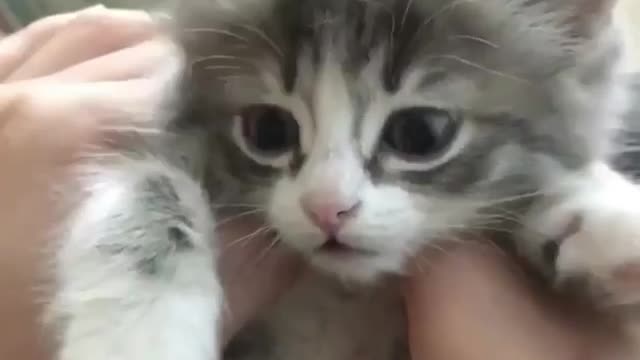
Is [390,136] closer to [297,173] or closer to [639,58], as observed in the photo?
[297,173]

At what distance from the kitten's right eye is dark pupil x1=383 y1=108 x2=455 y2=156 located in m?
0.09

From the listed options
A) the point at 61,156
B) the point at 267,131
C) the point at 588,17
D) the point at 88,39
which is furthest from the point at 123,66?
the point at 588,17

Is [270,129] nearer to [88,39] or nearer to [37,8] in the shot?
[88,39]

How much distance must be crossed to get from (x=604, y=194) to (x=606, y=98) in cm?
15

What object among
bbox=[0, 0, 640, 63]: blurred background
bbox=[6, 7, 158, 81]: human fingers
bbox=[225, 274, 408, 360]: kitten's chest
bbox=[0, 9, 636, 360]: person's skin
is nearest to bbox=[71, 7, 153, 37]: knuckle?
bbox=[6, 7, 158, 81]: human fingers

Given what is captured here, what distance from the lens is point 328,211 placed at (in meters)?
0.81

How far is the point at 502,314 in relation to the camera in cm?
87

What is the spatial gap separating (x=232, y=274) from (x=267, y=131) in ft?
0.49

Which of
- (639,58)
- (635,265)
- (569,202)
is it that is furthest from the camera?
(639,58)

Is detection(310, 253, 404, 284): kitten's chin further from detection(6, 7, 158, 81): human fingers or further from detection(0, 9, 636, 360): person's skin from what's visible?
detection(6, 7, 158, 81): human fingers

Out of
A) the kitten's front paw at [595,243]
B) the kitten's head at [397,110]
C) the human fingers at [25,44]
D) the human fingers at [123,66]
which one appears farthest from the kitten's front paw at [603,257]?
the human fingers at [25,44]

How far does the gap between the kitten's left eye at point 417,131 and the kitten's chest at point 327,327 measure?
0.16 metres

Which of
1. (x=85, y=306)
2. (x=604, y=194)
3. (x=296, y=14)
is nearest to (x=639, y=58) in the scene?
(x=604, y=194)

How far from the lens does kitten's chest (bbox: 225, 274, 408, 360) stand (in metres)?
0.95
